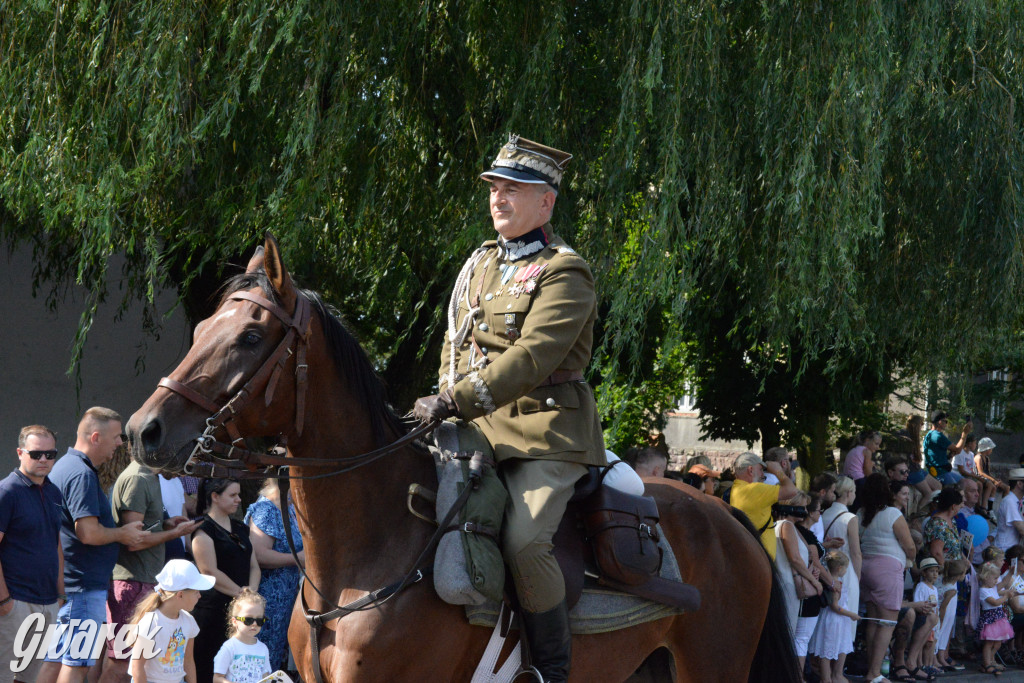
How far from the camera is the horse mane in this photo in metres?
3.68

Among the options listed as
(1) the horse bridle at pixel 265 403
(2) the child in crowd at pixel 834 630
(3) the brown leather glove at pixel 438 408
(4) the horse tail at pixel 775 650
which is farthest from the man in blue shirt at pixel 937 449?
(1) the horse bridle at pixel 265 403

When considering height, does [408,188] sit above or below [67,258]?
above

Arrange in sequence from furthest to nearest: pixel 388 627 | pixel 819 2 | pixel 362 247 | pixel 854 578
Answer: pixel 854 578, pixel 362 247, pixel 819 2, pixel 388 627

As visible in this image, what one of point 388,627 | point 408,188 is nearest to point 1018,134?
point 408,188

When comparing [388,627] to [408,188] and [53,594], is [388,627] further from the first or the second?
[408,188]

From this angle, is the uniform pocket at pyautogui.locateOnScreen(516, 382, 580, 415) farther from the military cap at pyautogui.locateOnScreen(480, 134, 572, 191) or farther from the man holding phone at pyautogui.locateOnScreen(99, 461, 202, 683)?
the man holding phone at pyautogui.locateOnScreen(99, 461, 202, 683)

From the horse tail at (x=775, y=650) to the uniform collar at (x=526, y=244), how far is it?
75.0 inches

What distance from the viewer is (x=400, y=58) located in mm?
7270

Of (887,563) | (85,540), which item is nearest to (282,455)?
(85,540)

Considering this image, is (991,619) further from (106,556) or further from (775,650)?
(106,556)

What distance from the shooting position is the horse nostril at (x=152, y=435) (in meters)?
3.24

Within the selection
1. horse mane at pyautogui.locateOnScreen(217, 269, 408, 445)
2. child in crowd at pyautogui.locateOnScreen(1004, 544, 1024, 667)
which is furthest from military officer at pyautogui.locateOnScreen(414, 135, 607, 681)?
child in crowd at pyautogui.locateOnScreen(1004, 544, 1024, 667)

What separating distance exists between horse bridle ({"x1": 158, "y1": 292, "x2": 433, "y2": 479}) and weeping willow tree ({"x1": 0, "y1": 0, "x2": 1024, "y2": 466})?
325cm

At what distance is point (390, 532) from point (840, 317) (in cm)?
497
